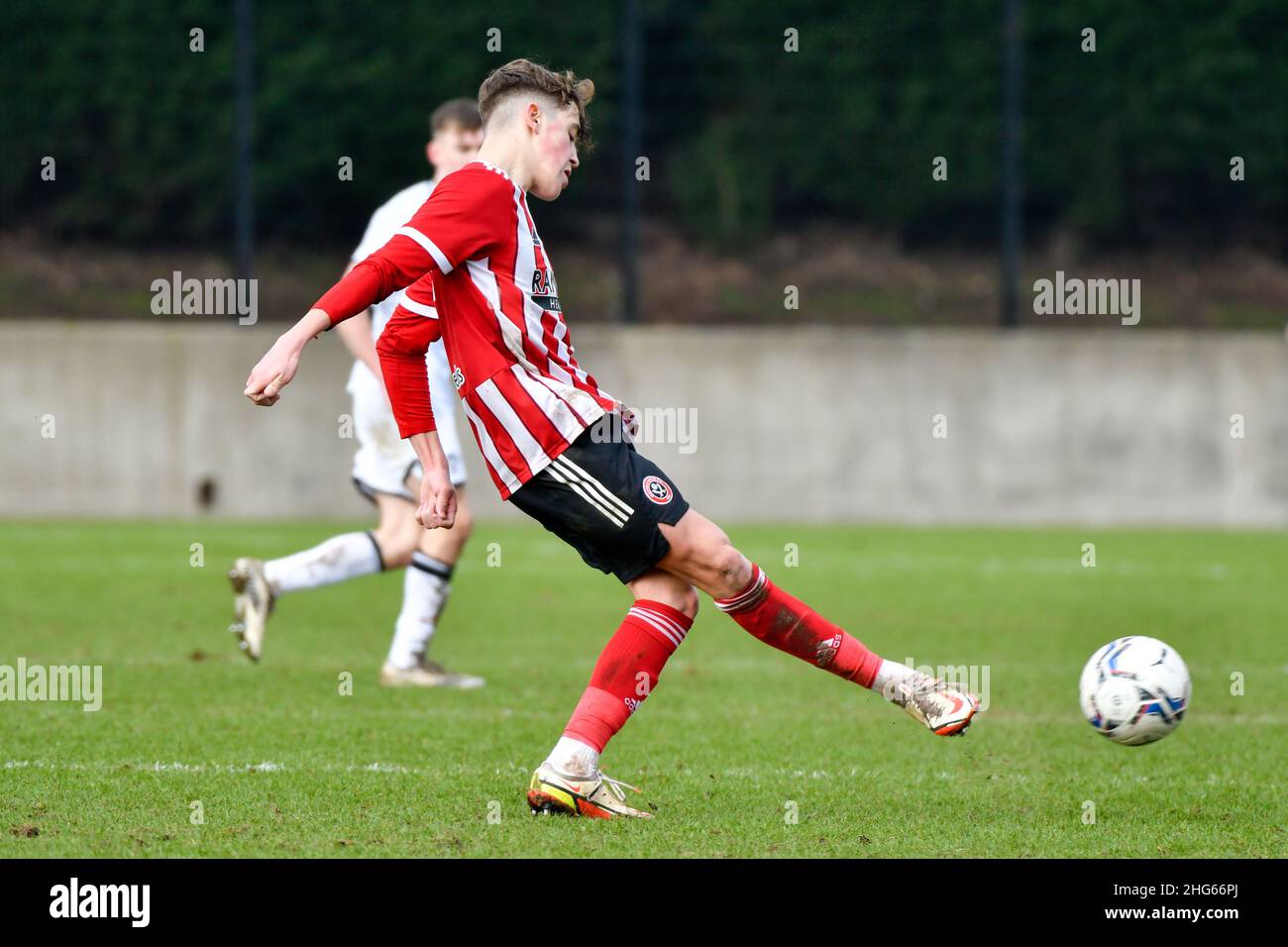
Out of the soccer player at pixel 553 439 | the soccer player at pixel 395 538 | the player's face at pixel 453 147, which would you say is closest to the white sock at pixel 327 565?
the soccer player at pixel 395 538

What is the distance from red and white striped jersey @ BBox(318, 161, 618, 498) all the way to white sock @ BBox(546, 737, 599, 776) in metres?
0.68

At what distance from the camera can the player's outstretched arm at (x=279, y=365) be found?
153 inches

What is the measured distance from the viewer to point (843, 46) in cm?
1622

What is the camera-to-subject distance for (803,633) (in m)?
4.64

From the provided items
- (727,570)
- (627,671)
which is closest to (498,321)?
(727,570)

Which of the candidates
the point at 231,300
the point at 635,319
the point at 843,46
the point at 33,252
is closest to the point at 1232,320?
the point at 843,46

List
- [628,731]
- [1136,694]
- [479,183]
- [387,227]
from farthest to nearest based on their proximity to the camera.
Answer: [387,227], [628,731], [1136,694], [479,183]

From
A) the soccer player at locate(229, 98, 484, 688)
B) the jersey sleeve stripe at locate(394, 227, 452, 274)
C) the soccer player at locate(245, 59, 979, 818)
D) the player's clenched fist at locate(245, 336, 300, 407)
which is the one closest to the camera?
the player's clenched fist at locate(245, 336, 300, 407)

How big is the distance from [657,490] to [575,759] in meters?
0.72

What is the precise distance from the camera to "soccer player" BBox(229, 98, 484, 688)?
22.3 feet

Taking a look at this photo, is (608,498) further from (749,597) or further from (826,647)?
(826,647)

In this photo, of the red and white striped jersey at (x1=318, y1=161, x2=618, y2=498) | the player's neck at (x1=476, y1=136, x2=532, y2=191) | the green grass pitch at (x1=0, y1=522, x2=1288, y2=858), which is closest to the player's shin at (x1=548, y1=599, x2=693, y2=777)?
the green grass pitch at (x1=0, y1=522, x2=1288, y2=858)

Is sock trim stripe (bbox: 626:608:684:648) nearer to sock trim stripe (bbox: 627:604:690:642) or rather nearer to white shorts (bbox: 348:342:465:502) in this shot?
A: sock trim stripe (bbox: 627:604:690:642)
